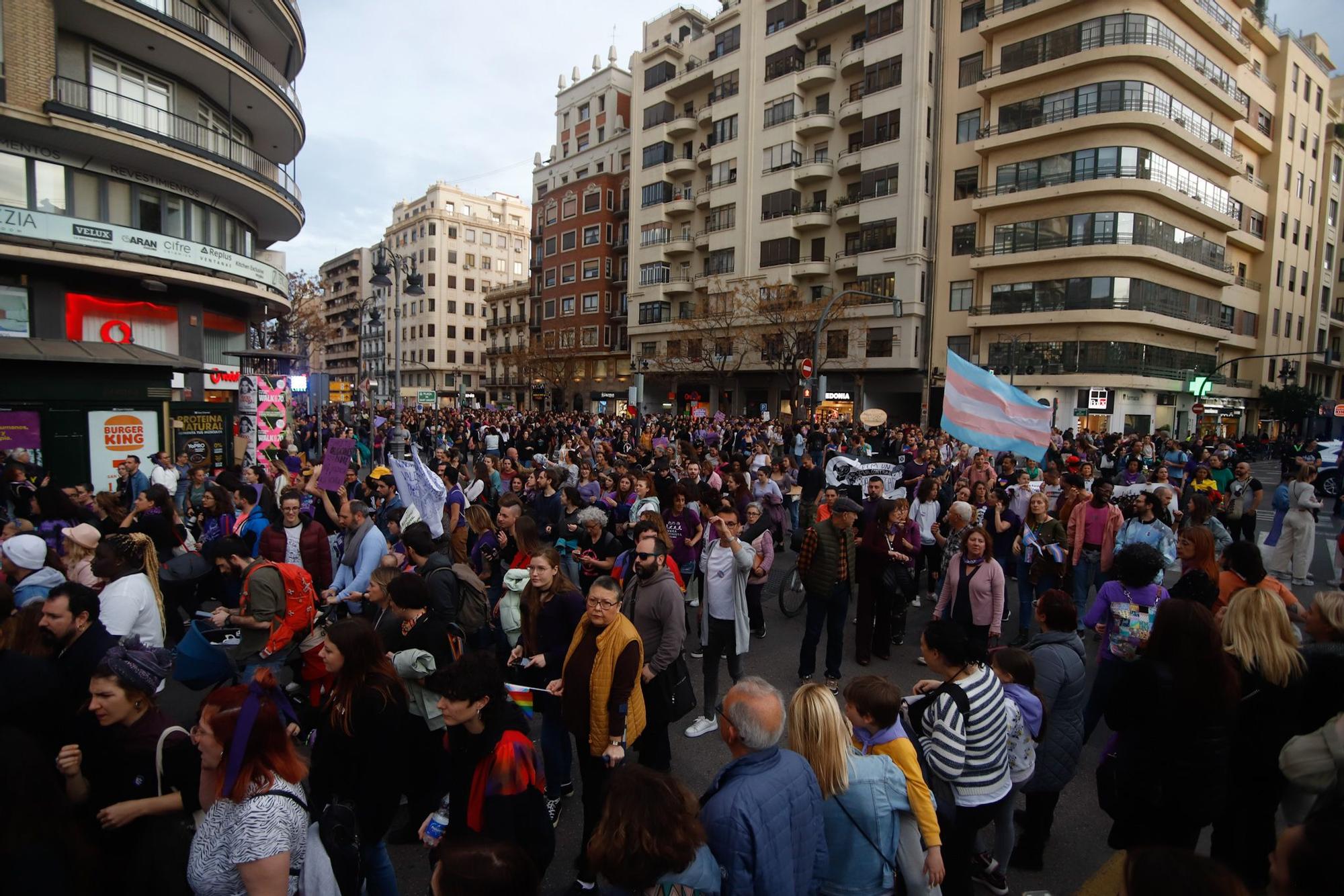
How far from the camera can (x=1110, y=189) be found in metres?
32.9

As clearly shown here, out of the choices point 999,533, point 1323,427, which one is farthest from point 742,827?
point 1323,427

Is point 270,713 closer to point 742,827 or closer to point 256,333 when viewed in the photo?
point 742,827

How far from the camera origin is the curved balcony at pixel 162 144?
18469 millimetres

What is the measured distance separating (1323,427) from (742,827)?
4998 centimetres

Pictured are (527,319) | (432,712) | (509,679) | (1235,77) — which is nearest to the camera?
(432,712)

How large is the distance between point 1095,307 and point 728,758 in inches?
1446

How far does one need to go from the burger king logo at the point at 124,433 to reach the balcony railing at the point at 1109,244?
123 feet

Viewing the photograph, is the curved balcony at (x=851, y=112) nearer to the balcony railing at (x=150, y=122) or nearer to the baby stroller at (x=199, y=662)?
the balcony railing at (x=150, y=122)

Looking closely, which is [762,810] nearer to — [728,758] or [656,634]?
[656,634]

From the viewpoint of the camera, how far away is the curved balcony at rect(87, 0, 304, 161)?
1886 centimetres

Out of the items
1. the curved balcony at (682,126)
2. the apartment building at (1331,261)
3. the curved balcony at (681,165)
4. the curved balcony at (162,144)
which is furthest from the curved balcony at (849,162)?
the apartment building at (1331,261)

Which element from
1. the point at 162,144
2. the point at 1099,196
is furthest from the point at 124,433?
the point at 1099,196

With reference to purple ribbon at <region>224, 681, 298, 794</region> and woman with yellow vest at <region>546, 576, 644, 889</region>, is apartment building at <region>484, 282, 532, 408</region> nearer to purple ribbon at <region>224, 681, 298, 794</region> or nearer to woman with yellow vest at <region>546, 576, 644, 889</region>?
woman with yellow vest at <region>546, 576, 644, 889</region>

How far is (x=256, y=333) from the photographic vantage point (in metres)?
39.6
